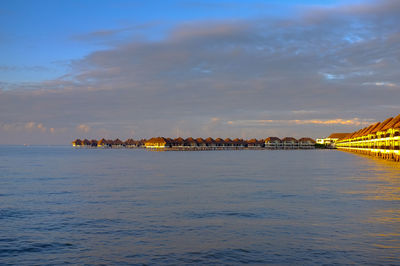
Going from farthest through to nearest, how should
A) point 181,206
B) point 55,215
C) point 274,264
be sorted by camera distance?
point 181,206
point 55,215
point 274,264

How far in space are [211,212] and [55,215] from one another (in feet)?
24.4

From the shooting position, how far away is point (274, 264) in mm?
11633

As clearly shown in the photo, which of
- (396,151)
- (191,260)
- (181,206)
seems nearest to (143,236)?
(191,260)

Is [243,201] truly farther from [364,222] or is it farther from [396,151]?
[396,151]

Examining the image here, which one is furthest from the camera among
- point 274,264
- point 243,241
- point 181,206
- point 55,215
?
point 181,206

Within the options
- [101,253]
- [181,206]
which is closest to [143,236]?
[101,253]

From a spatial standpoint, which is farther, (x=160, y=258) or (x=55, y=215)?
(x=55, y=215)

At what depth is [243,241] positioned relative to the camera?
46.7 feet

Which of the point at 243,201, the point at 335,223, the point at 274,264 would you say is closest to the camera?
the point at 274,264

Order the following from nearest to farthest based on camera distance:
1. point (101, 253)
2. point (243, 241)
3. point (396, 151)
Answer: point (101, 253) < point (243, 241) < point (396, 151)

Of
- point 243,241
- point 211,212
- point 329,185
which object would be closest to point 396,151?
point 329,185

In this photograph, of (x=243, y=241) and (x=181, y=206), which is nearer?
(x=243, y=241)

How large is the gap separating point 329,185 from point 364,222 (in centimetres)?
1574

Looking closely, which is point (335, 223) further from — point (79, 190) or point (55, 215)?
point (79, 190)
